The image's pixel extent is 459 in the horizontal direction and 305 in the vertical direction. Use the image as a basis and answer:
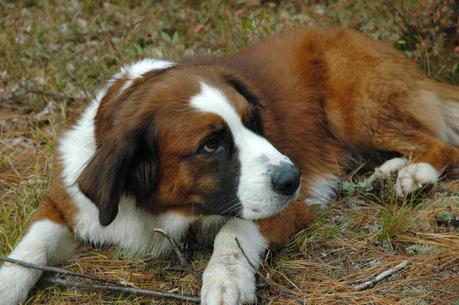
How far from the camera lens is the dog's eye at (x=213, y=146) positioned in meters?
3.33

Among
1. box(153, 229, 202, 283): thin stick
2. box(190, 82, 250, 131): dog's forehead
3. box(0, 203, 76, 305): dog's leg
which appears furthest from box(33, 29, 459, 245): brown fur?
box(0, 203, 76, 305): dog's leg

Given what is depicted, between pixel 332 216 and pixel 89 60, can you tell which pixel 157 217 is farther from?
pixel 89 60

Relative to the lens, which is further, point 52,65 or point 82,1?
point 82,1

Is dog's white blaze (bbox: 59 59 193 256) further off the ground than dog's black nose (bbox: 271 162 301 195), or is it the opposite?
dog's black nose (bbox: 271 162 301 195)

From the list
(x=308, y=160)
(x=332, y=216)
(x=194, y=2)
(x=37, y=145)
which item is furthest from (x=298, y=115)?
(x=194, y=2)

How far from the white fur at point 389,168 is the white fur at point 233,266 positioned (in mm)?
1133

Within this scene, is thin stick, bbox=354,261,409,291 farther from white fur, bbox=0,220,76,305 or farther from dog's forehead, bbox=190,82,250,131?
white fur, bbox=0,220,76,305

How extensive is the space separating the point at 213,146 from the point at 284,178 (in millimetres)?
402

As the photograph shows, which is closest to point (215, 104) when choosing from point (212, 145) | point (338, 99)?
point (212, 145)

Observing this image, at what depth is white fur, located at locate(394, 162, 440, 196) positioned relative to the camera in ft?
14.0

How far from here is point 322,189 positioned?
454 cm

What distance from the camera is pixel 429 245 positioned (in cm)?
368

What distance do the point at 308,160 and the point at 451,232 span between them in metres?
1.13

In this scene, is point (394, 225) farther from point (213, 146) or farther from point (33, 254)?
point (33, 254)
